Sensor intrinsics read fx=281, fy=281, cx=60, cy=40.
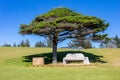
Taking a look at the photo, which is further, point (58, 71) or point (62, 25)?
point (62, 25)

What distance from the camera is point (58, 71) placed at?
62.8 ft

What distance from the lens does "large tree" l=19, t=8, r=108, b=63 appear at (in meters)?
28.6

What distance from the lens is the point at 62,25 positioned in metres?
28.3

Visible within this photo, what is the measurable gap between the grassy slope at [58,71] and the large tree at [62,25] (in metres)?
3.72

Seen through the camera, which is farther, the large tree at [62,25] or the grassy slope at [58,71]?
the large tree at [62,25]

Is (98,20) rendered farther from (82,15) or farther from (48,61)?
(48,61)

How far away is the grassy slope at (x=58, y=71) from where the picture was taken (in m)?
15.4

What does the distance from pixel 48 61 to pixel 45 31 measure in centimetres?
436

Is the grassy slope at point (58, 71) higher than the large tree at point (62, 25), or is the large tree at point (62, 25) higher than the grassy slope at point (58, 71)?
the large tree at point (62, 25)

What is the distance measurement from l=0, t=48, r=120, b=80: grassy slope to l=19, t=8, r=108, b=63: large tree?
147 inches

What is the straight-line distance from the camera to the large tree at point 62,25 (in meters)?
28.6

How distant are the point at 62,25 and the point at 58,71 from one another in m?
9.85

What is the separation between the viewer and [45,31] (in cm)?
2900

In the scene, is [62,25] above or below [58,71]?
above
